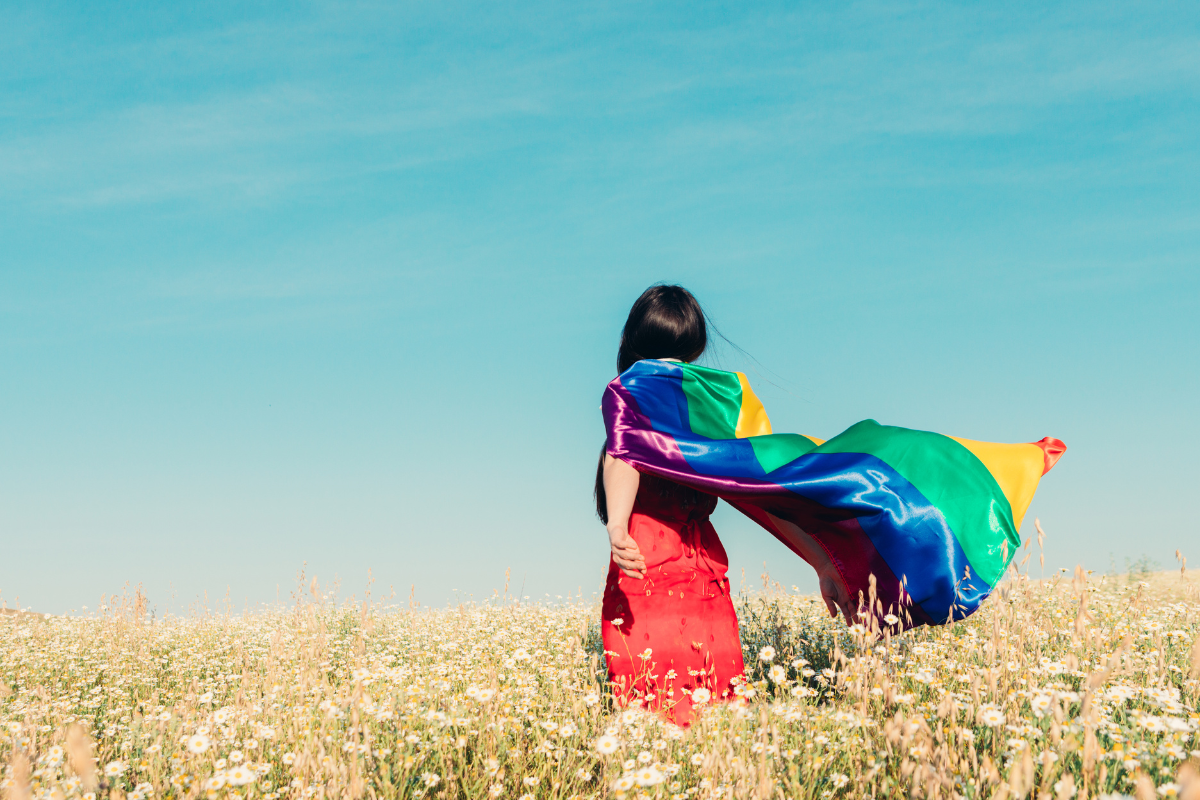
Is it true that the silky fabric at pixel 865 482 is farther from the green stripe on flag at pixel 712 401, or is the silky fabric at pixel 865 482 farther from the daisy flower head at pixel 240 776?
the daisy flower head at pixel 240 776

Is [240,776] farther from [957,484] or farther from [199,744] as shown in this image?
[957,484]

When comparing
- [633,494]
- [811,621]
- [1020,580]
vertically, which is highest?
[633,494]

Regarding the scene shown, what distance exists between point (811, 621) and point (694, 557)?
2781mm

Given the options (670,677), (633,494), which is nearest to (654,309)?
(633,494)

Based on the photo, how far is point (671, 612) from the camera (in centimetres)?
493

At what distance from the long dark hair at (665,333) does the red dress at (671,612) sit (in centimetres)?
13

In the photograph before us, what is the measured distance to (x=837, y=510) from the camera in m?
5.11

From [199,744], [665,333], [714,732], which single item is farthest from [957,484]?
[199,744]

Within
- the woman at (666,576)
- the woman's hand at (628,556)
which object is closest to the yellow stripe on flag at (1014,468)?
the woman at (666,576)

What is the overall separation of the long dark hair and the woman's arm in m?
0.21

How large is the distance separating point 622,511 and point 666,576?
1.60 ft

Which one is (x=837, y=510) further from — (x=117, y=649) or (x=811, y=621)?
(x=117, y=649)

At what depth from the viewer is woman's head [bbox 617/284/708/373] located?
531 cm

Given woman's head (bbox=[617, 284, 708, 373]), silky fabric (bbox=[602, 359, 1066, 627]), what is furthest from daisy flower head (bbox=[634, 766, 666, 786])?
woman's head (bbox=[617, 284, 708, 373])
